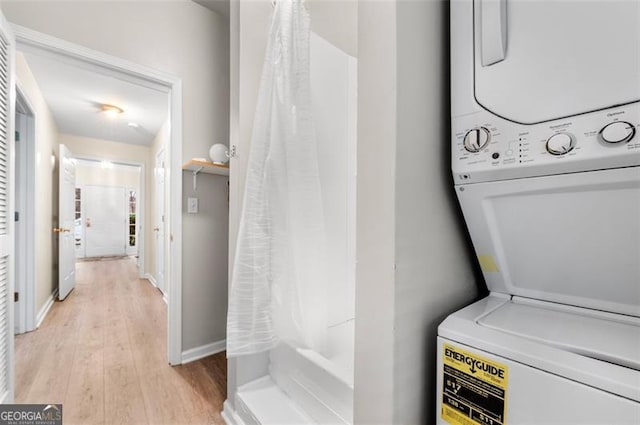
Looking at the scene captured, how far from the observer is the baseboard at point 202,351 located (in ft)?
6.56

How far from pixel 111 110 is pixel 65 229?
1512 millimetres

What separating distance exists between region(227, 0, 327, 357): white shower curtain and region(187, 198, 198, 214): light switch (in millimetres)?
1227

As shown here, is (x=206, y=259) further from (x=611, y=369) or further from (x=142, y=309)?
(x=611, y=369)

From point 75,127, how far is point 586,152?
5395 mm

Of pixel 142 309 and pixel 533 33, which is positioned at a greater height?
pixel 533 33

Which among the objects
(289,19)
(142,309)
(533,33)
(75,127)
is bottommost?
(142,309)

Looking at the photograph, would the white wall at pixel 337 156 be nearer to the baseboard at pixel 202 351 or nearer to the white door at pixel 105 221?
the baseboard at pixel 202 351

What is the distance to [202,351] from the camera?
2076mm

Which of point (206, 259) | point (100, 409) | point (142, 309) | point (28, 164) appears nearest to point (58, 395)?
point (100, 409)

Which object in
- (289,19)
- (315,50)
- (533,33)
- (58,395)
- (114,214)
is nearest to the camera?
(533,33)

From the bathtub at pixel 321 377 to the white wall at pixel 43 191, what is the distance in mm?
2789

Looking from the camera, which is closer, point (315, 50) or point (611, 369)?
point (611, 369)

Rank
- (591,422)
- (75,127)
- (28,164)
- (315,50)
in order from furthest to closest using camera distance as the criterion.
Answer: (75,127) < (28,164) < (315,50) < (591,422)

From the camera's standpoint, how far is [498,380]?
19.1 inches
